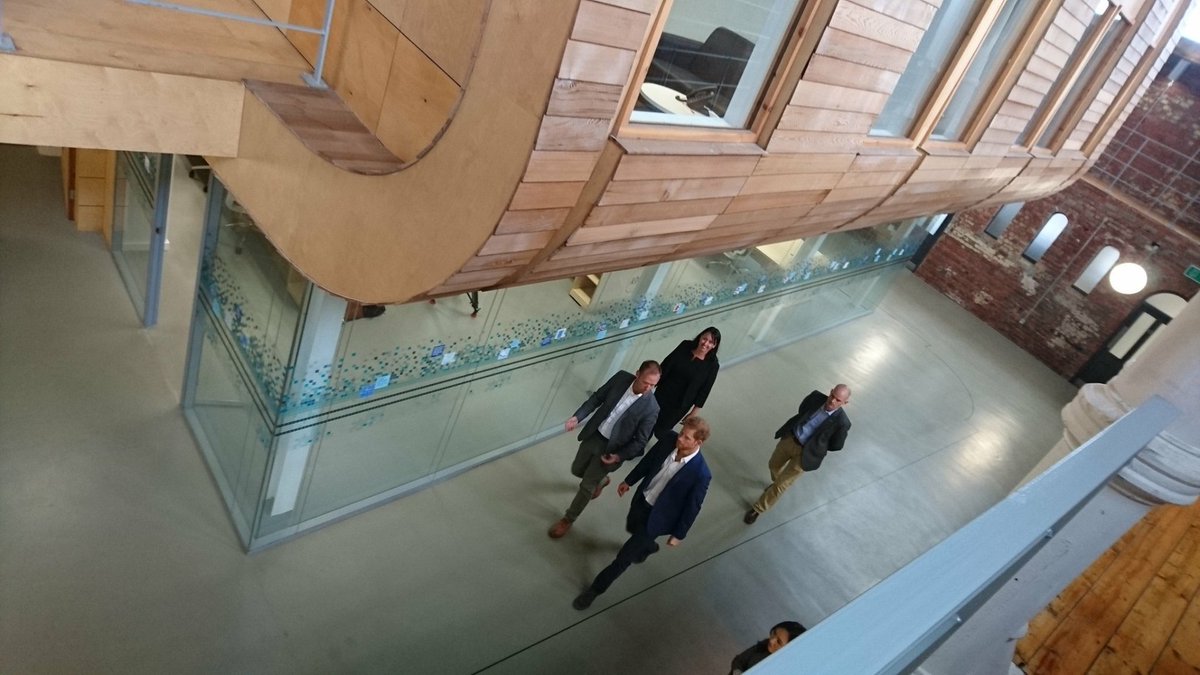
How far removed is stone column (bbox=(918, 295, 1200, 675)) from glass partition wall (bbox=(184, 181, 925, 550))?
3.40 m

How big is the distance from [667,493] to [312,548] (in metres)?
2.55

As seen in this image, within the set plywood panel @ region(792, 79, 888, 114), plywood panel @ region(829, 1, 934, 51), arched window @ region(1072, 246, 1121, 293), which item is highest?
plywood panel @ region(829, 1, 934, 51)

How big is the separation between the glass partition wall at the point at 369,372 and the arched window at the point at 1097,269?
9.31 m

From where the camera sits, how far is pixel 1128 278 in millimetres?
12391

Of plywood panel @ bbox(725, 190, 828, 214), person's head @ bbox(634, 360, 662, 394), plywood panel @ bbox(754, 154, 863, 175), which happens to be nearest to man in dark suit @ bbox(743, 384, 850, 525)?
person's head @ bbox(634, 360, 662, 394)

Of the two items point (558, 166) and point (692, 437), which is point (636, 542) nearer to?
point (692, 437)

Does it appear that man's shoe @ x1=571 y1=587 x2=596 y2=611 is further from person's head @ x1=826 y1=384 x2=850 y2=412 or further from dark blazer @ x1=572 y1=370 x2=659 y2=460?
person's head @ x1=826 y1=384 x2=850 y2=412

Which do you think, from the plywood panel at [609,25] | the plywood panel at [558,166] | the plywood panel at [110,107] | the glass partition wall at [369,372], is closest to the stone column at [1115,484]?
the plywood panel at [558,166]

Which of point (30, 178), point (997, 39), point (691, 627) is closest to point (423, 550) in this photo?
point (691, 627)

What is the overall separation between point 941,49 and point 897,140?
1.87ft

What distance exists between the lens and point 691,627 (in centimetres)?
573

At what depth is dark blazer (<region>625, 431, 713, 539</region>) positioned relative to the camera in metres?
4.76

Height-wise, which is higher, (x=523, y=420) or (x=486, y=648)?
(x=523, y=420)

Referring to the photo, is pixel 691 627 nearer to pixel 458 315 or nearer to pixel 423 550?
pixel 423 550
